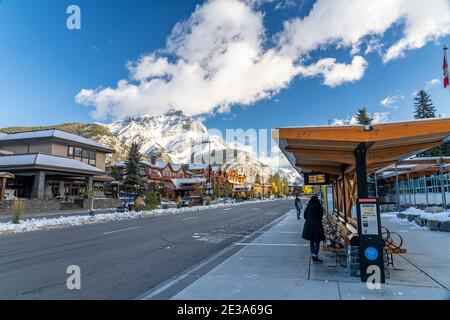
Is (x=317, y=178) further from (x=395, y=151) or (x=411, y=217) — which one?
(x=411, y=217)

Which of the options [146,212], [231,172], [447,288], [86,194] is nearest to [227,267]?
[447,288]

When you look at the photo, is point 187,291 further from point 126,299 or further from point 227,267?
point 227,267

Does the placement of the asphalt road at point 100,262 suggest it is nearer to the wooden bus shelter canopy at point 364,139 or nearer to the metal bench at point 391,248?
the wooden bus shelter canopy at point 364,139

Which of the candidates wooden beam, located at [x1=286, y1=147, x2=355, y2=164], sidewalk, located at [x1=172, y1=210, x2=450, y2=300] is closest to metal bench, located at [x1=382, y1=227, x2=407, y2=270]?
sidewalk, located at [x1=172, y1=210, x2=450, y2=300]

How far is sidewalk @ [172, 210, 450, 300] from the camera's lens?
5.16m

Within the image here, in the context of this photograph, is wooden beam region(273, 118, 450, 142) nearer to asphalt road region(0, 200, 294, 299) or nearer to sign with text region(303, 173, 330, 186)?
asphalt road region(0, 200, 294, 299)

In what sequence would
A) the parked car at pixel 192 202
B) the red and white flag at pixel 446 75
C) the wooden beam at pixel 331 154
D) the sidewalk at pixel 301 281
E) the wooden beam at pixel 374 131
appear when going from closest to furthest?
the sidewalk at pixel 301 281 → the wooden beam at pixel 374 131 → the wooden beam at pixel 331 154 → the red and white flag at pixel 446 75 → the parked car at pixel 192 202

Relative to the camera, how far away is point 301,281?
5996 mm

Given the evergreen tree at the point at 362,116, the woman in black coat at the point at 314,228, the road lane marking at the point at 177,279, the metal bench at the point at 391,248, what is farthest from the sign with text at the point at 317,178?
the evergreen tree at the point at 362,116

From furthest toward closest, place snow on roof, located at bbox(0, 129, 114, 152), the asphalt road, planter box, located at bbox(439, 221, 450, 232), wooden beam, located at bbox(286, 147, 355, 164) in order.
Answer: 1. snow on roof, located at bbox(0, 129, 114, 152)
2. planter box, located at bbox(439, 221, 450, 232)
3. wooden beam, located at bbox(286, 147, 355, 164)
4. the asphalt road

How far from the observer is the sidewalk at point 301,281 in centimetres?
516

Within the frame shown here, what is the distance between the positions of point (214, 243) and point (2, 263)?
22.0 feet

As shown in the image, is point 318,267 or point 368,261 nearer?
point 368,261

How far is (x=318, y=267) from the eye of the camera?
723cm
